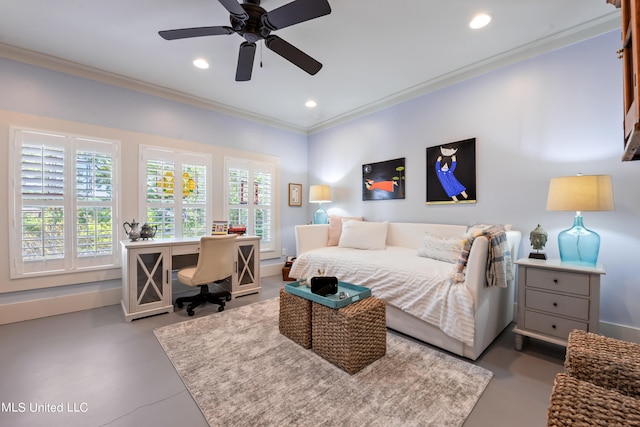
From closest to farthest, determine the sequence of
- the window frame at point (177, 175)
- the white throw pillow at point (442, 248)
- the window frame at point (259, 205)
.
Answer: the white throw pillow at point (442, 248) < the window frame at point (177, 175) < the window frame at point (259, 205)

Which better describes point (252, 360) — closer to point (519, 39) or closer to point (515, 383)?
point (515, 383)

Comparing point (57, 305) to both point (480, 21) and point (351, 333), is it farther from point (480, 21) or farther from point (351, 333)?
point (480, 21)

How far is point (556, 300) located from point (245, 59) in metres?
3.13

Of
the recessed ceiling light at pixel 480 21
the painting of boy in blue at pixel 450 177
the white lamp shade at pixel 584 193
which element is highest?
the recessed ceiling light at pixel 480 21

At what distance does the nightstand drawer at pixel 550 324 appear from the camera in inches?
75.7

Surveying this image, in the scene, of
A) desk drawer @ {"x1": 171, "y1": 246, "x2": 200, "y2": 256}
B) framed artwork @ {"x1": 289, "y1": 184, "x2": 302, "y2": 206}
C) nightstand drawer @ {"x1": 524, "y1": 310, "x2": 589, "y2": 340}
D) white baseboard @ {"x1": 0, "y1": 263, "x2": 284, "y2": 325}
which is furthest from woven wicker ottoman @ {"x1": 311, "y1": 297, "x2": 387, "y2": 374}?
framed artwork @ {"x1": 289, "y1": 184, "x2": 302, "y2": 206}

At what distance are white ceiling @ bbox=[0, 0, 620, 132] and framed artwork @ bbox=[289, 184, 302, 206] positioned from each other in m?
1.74

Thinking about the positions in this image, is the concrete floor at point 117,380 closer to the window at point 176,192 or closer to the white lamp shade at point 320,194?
the window at point 176,192

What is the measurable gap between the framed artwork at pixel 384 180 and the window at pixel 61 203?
3.33 m

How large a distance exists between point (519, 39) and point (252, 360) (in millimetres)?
3650

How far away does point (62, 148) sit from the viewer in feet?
9.32

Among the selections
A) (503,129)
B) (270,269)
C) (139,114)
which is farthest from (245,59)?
(270,269)

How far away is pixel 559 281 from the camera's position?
1.98 meters

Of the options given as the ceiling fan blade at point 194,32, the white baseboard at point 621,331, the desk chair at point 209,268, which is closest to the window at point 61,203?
the desk chair at point 209,268
